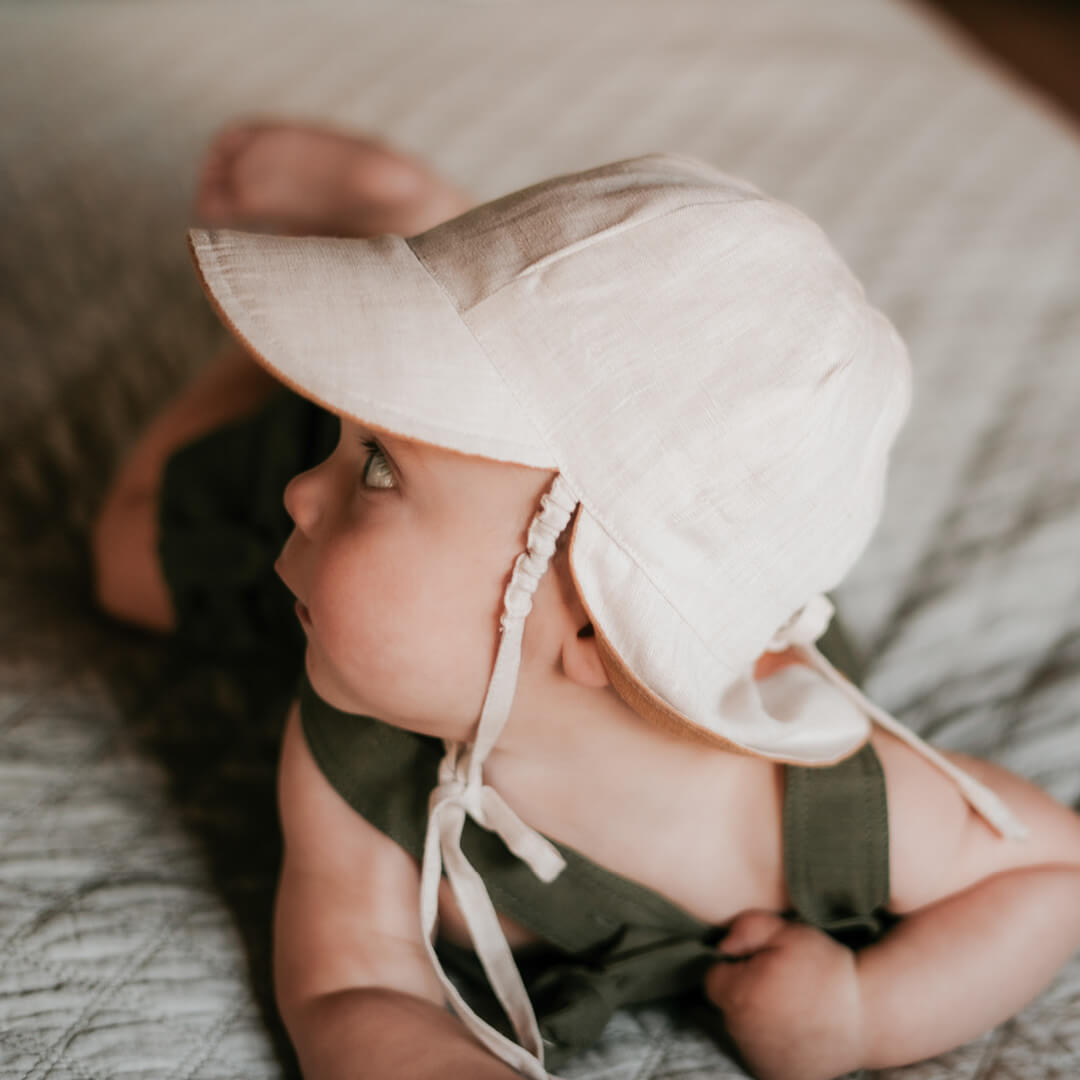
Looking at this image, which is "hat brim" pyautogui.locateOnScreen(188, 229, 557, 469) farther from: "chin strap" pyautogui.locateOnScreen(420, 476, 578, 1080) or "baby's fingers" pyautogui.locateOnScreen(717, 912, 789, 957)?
"baby's fingers" pyautogui.locateOnScreen(717, 912, 789, 957)

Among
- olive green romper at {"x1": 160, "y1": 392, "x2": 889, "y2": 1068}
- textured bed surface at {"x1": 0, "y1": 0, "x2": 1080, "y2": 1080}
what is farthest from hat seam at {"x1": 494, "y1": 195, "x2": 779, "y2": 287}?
textured bed surface at {"x1": 0, "y1": 0, "x2": 1080, "y2": 1080}

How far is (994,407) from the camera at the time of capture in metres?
1.15

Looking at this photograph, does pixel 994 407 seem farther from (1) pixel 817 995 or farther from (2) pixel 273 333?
(2) pixel 273 333

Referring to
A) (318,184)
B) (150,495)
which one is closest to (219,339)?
(318,184)

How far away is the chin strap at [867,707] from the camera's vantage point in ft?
2.20

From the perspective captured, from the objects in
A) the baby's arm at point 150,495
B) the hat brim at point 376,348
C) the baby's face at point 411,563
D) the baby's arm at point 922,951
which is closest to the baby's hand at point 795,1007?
the baby's arm at point 922,951

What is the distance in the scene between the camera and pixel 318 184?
3.96 ft

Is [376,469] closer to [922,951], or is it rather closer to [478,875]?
[478,875]

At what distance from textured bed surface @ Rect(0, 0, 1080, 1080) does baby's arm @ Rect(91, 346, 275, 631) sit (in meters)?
0.04

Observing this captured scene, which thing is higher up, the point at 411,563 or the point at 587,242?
the point at 587,242

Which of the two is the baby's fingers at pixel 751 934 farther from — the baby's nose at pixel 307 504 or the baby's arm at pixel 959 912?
the baby's nose at pixel 307 504

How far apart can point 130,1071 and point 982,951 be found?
19.9 inches

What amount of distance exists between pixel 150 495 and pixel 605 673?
1.98ft

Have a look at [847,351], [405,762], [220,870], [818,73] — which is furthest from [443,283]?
[818,73]
